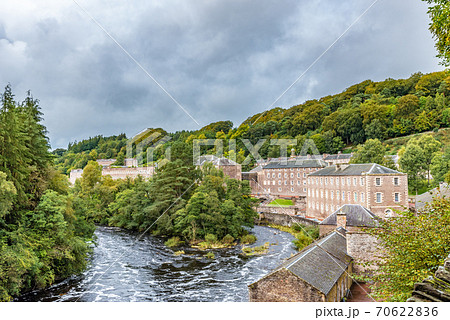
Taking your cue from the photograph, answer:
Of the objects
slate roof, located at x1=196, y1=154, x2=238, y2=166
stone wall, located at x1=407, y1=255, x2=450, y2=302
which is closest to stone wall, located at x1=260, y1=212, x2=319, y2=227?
slate roof, located at x1=196, y1=154, x2=238, y2=166

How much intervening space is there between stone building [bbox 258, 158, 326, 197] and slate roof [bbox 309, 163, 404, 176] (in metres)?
16.4

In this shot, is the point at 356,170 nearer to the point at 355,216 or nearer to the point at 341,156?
the point at 355,216

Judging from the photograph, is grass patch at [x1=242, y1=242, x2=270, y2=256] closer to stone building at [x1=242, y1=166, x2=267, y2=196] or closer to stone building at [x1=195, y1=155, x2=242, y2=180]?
stone building at [x1=195, y1=155, x2=242, y2=180]

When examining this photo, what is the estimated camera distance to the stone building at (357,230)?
13352 millimetres

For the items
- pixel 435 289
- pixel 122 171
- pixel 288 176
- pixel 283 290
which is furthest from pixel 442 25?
pixel 122 171

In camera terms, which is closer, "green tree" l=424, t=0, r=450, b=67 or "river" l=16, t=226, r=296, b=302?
"green tree" l=424, t=0, r=450, b=67

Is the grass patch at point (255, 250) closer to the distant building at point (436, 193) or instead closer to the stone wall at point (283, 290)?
the distant building at point (436, 193)

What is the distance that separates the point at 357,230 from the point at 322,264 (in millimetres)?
3846

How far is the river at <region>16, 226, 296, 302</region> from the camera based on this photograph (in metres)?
13.5

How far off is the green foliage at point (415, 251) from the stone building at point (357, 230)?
2.42m

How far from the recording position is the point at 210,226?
26812 millimetres

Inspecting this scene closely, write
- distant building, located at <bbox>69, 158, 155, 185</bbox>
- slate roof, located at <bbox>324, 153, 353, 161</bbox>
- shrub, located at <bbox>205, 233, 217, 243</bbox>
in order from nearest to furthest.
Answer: shrub, located at <bbox>205, 233, 217, 243</bbox> < slate roof, located at <bbox>324, 153, 353, 161</bbox> < distant building, located at <bbox>69, 158, 155, 185</bbox>

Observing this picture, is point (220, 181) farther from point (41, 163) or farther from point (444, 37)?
point (444, 37)
